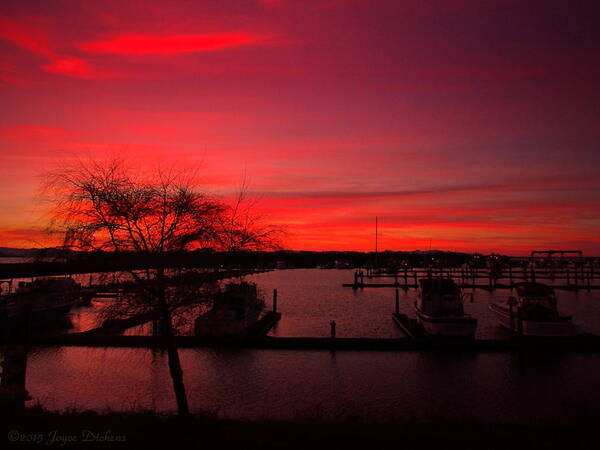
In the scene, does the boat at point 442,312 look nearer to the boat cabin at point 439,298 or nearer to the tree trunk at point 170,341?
the boat cabin at point 439,298

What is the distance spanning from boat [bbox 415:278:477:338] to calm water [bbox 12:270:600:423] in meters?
2.90

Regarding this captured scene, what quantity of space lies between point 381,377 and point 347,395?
3.26 m

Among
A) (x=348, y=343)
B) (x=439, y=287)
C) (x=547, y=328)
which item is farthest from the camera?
(x=439, y=287)

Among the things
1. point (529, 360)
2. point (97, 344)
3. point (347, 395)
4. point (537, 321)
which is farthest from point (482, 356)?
point (97, 344)

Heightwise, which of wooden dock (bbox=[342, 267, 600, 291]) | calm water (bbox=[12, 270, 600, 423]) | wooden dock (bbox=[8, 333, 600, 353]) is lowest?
calm water (bbox=[12, 270, 600, 423])

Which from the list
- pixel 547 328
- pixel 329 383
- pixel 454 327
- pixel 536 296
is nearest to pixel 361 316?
pixel 536 296

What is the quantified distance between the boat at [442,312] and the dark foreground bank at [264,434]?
1801cm

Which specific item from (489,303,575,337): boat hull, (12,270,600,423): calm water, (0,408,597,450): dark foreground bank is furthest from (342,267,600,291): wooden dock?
(0,408,597,450): dark foreground bank

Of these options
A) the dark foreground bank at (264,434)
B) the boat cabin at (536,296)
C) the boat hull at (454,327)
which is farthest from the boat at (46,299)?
the boat cabin at (536,296)

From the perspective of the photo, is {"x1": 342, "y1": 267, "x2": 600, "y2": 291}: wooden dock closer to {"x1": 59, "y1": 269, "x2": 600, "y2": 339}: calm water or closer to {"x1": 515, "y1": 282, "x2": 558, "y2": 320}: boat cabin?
{"x1": 59, "y1": 269, "x2": 600, "y2": 339}: calm water

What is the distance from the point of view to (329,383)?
23.4 meters

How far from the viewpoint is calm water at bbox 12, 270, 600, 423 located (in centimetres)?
1977

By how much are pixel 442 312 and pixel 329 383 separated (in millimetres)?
15535

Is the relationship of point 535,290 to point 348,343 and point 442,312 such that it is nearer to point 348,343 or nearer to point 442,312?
point 442,312
